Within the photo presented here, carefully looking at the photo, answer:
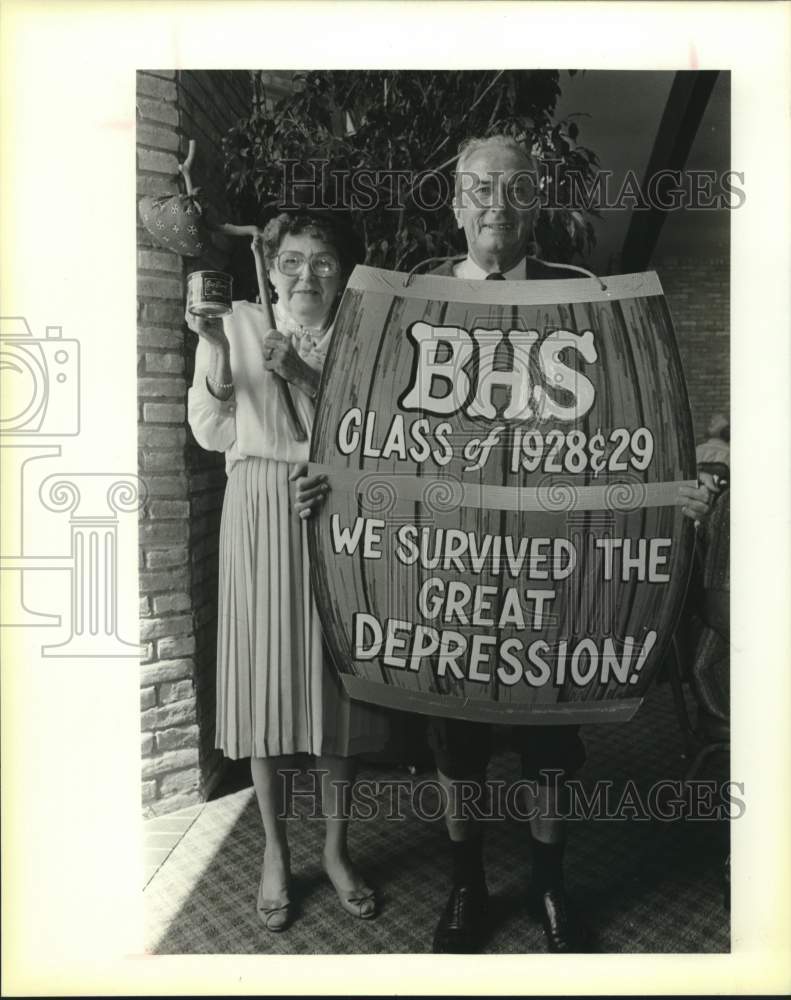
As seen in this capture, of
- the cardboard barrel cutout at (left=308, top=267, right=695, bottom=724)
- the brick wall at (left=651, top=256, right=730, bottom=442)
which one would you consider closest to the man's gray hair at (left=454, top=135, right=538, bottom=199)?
the cardboard barrel cutout at (left=308, top=267, right=695, bottom=724)

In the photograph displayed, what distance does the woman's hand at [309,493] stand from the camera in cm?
196

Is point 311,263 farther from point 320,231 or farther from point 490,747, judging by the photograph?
point 490,747

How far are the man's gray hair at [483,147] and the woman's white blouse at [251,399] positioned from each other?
53 cm

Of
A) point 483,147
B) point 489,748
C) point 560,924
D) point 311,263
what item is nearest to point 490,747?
point 489,748

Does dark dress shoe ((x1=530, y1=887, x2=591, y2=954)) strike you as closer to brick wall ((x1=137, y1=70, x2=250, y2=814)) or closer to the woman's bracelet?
brick wall ((x1=137, y1=70, x2=250, y2=814))

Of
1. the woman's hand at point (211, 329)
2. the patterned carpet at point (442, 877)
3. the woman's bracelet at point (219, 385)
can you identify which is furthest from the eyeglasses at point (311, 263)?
the patterned carpet at point (442, 877)

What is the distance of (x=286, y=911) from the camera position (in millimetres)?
1992

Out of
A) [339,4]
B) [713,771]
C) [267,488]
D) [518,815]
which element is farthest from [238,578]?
[339,4]

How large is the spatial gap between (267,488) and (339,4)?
1.28 metres

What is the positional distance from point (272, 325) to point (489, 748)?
1.23 m

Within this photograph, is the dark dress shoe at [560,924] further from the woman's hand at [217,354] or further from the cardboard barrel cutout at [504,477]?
the woman's hand at [217,354]

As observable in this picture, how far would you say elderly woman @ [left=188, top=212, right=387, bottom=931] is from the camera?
1.96m

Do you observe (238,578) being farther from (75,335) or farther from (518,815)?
(518,815)

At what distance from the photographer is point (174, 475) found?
2010mm
